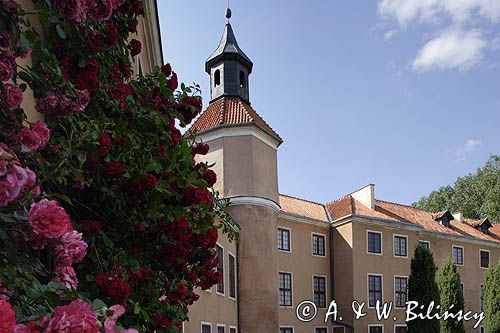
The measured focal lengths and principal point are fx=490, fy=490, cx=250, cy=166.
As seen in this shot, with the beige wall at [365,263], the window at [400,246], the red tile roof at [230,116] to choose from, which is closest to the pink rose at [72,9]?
the red tile roof at [230,116]

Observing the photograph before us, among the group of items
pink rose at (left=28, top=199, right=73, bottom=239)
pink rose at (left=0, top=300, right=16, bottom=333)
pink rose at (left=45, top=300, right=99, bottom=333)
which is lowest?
pink rose at (left=45, top=300, right=99, bottom=333)

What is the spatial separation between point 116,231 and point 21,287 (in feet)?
5.50

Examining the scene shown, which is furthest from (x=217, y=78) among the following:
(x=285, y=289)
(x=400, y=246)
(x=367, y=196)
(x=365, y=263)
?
(x=400, y=246)

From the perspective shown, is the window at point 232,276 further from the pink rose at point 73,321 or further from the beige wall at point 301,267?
the pink rose at point 73,321

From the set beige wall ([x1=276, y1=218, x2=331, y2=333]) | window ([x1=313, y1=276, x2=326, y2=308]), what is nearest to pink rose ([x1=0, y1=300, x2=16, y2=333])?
beige wall ([x1=276, y1=218, x2=331, y2=333])

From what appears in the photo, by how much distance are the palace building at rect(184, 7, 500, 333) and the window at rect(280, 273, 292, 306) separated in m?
0.06

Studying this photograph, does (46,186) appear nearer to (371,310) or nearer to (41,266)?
(41,266)

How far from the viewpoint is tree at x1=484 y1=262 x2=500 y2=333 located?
24.4m

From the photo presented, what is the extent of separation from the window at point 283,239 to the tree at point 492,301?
10632 millimetres

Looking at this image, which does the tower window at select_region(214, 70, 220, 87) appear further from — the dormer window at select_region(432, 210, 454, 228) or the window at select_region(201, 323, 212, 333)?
the dormer window at select_region(432, 210, 454, 228)

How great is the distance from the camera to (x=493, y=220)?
4047cm

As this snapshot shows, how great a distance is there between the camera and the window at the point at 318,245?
25703mm

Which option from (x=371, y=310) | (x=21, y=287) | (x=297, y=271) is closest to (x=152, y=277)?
(x=21, y=287)

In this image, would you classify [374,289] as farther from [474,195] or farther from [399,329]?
[474,195]
